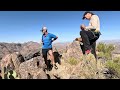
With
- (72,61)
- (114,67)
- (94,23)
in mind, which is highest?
(94,23)

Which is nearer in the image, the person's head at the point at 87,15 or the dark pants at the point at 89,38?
the person's head at the point at 87,15

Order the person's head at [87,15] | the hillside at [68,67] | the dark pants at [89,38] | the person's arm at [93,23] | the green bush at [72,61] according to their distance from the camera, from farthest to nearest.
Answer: the green bush at [72,61], the dark pants at [89,38], the hillside at [68,67], the person's arm at [93,23], the person's head at [87,15]

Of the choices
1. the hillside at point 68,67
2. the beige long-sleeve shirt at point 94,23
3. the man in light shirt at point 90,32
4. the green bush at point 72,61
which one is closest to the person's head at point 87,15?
the man in light shirt at point 90,32

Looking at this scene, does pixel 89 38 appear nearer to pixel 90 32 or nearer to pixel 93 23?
pixel 90 32

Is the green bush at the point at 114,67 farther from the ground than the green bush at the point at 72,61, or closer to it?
closer to it

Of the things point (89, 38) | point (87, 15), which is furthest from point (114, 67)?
point (87, 15)

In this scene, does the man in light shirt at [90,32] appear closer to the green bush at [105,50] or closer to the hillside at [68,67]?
the hillside at [68,67]

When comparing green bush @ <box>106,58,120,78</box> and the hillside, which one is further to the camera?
green bush @ <box>106,58,120,78</box>

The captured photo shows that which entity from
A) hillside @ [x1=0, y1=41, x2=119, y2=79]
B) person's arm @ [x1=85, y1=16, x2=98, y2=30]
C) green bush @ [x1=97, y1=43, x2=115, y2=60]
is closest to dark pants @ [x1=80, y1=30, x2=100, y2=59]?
person's arm @ [x1=85, y1=16, x2=98, y2=30]

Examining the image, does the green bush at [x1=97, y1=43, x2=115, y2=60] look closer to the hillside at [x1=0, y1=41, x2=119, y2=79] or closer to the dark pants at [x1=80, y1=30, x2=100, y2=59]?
the hillside at [x1=0, y1=41, x2=119, y2=79]

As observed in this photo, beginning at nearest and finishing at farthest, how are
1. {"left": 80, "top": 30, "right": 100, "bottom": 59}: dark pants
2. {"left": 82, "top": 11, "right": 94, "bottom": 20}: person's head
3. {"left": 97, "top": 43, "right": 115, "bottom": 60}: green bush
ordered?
{"left": 82, "top": 11, "right": 94, "bottom": 20}: person's head, {"left": 80, "top": 30, "right": 100, "bottom": 59}: dark pants, {"left": 97, "top": 43, "right": 115, "bottom": 60}: green bush

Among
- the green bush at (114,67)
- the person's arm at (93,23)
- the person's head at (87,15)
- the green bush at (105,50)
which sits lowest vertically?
the green bush at (114,67)
